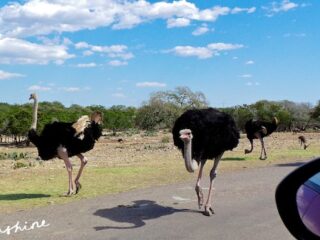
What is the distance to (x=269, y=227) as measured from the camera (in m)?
8.19

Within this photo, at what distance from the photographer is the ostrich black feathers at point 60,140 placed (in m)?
11.4

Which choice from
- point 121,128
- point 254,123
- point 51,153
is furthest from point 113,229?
point 121,128

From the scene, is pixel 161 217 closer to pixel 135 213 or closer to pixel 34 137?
pixel 135 213

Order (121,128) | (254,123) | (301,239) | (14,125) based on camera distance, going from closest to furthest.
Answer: (301,239), (254,123), (14,125), (121,128)

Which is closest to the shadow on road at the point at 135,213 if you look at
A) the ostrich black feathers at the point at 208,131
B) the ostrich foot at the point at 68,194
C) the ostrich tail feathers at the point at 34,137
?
the ostrich black feathers at the point at 208,131

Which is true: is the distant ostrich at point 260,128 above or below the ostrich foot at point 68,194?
above

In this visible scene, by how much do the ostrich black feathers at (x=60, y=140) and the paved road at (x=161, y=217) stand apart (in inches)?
52.1

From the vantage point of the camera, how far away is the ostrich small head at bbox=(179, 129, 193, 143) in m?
8.80

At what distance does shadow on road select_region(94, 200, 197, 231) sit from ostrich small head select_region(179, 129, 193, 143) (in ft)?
4.34

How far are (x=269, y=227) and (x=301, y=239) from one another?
5.01 meters

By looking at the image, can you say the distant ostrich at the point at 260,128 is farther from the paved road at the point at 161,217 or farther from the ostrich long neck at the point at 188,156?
the ostrich long neck at the point at 188,156

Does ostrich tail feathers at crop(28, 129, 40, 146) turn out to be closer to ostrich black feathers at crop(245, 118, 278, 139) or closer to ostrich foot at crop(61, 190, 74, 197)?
ostrich foot at crop(61, 190, 74, 197)

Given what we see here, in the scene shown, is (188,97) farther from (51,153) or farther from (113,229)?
(113,229)

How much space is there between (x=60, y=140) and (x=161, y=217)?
3368mm
